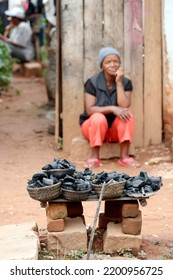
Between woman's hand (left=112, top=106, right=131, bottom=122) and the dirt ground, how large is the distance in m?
0.52

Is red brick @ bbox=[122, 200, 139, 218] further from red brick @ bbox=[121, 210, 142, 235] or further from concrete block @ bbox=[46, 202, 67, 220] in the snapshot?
concrete block @ bbox=[46, 202, 67, 220]

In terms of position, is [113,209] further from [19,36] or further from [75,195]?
[19,36]

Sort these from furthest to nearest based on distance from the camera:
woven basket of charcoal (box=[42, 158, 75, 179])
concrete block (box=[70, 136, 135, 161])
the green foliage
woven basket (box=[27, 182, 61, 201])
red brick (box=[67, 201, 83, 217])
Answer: the green foliage, concrete block (box=[70, 136, 135, 161]), red brick (box=[67, 201, 83, 217]), woven basket of charcoal (box=[42, 158, 75, 179]), woven basket (box=[27, 182, 61, 201])

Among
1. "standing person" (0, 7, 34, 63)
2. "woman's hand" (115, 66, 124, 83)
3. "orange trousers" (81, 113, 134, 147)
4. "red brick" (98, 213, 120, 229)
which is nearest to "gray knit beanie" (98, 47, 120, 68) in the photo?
"woman's hand" (115, 66, 124, 83)

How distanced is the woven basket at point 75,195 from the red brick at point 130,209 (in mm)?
268

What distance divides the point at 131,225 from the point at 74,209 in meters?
0.41

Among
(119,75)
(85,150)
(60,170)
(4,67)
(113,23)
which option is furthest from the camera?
(4,67)

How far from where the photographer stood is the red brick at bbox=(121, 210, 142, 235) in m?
4.77

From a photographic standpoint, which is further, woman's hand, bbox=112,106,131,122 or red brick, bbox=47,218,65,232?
woman's hand, bbox=112,106,131,122

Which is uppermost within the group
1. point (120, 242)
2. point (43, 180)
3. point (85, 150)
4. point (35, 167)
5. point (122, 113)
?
point (43, 180)

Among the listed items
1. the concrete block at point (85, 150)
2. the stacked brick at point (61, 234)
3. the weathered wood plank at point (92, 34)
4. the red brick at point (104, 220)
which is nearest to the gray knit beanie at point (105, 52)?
the weathered wood plank at point (92, 34)

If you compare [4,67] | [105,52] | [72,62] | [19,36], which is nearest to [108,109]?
[105,52]

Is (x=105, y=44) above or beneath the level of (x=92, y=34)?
beneath

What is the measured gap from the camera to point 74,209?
195 inches
